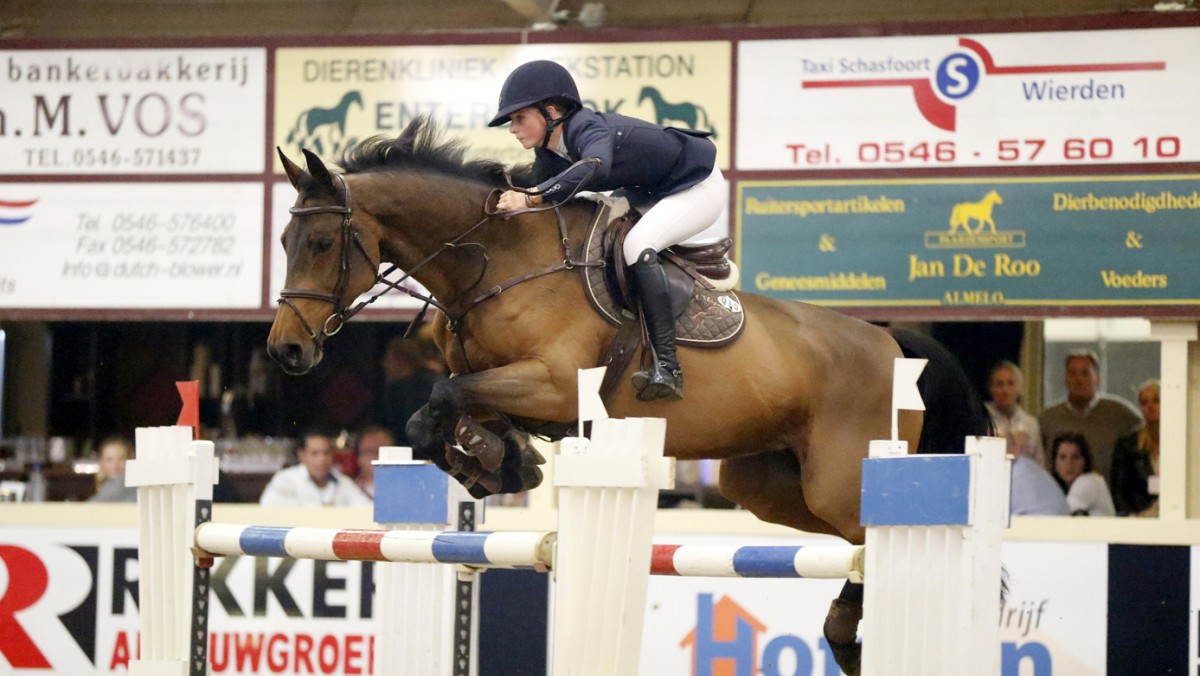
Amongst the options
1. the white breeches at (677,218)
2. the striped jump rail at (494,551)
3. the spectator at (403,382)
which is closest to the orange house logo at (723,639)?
the spectator at (403,382)

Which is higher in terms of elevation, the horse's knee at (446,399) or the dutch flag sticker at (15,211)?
the dutch flag sticker at (15,211)

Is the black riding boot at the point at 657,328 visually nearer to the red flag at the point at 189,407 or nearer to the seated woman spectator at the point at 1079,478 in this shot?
the red flag at the point at 189,407

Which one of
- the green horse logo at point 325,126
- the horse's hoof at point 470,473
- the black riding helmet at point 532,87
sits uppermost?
the green horse logo at point 325,126

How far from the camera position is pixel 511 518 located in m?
6.41

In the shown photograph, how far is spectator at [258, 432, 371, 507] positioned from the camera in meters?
6.72

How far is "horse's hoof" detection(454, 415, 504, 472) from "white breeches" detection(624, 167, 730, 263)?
0.67 meters

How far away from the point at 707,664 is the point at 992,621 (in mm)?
3343

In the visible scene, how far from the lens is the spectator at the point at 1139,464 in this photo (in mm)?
6324

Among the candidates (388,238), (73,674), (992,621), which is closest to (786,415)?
(388,238)

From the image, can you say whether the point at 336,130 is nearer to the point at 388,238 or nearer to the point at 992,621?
the point at 388,238

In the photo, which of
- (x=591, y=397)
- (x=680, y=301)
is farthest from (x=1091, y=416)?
(x=591, y=397)

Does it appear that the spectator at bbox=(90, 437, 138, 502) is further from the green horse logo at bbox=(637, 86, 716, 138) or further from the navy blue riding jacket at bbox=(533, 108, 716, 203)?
the navy blue riding jacket at bbox=(533, 108, 716, 203)

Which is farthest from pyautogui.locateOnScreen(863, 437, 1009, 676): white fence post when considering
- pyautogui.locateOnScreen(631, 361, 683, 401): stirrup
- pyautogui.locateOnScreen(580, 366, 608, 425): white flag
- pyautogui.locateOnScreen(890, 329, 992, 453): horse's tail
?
pyautogui.locateOnScreen(890, 329, 992, 453): horse's tail

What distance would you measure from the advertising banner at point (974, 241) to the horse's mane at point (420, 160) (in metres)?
2.17
